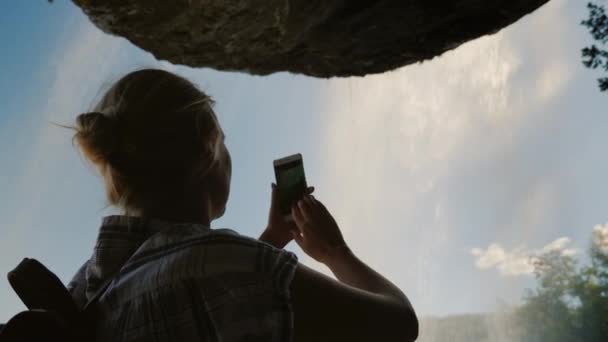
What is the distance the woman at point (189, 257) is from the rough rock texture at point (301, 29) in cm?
356

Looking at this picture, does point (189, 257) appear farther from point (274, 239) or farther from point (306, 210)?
point (274, 239)

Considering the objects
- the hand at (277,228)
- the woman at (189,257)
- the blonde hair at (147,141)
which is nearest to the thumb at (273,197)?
the hand at (277,228)

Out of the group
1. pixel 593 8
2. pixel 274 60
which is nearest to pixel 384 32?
pixel 274 60

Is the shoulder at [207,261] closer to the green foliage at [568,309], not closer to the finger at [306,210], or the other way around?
the finger at [306,210]

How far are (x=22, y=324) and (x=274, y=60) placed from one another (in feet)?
17.2

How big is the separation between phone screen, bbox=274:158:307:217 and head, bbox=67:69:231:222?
49 centimetres

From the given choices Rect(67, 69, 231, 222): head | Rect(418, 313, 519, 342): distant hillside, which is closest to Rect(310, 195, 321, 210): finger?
Rect(67, 69, 231, 222): head

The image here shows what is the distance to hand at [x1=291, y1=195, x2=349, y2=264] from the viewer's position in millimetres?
1561

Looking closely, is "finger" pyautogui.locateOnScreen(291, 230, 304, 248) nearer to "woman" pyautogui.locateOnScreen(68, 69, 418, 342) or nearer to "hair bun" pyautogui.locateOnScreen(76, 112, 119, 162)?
"woman" pyautogui.locateOnScreen(68, 69, 418, 342)

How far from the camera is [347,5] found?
521 centimetres

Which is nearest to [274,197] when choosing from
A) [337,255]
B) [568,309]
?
[337,255]

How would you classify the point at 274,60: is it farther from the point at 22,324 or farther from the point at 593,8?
the point at 22,324

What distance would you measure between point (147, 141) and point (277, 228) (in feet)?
2.45

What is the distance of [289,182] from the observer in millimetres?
1940
